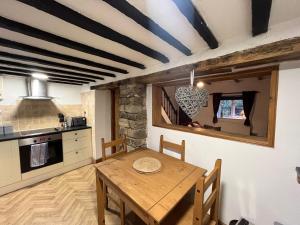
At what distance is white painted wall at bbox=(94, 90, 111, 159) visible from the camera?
3.39 metres

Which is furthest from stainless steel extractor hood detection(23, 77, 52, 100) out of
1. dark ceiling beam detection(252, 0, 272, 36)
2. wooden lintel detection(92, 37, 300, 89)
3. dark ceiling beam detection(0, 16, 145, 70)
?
dark ceiling beam detection(252, 0, 272, 36)

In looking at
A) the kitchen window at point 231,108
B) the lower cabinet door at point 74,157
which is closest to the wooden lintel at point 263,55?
the lower cabinet door at point 74,157

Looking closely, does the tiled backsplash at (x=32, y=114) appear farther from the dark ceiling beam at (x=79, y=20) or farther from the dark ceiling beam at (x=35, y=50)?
the dark ceiling beam at (x=79, y=20)

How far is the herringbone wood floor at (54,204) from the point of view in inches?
72.5

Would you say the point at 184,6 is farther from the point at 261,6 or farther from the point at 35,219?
the point at 35,219

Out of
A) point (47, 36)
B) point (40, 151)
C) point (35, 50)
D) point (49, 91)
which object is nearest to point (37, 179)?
point (40, 151)

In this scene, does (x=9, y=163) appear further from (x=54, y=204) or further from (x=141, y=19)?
(x=141, y=19)

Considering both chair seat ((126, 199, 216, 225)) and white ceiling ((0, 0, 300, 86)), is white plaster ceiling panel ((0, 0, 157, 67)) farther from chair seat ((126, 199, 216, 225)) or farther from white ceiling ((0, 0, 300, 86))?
chair seat ((126, 199, 216, 225))

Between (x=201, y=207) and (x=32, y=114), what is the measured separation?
352 cm

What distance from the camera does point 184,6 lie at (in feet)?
2.70

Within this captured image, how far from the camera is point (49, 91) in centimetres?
324

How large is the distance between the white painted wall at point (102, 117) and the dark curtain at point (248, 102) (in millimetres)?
3700

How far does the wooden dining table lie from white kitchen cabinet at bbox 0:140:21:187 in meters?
1.78

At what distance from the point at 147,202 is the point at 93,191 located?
1.76 meters
